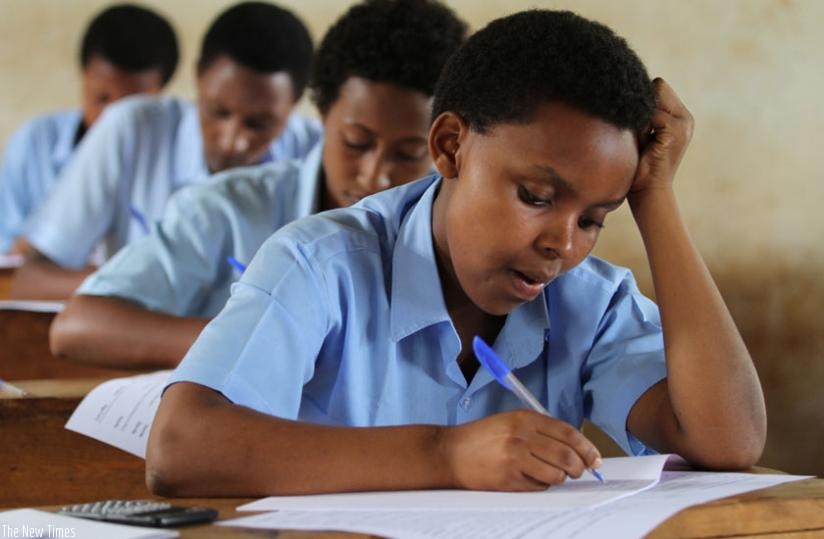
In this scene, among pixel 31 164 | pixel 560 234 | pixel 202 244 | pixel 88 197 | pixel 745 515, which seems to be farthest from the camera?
pixel 31 164

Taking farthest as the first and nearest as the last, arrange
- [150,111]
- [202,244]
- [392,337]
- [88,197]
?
[150,111] < [88,197] < [202,244] < [392,337]

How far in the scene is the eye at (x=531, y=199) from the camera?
1272mm

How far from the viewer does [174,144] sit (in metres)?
3.57

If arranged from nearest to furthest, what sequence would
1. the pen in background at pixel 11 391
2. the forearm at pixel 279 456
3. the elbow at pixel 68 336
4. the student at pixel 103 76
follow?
1. the forearm at pixel 279 456
2. the pen in background at pixel 11 391
3. the elbow at pixel 68 336
4. the student at pixel 103 76

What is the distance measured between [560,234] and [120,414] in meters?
0.66

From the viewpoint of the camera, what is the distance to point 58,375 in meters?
2.52

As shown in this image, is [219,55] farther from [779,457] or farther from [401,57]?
[779,457]

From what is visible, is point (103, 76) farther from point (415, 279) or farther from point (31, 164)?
point (415, 279)

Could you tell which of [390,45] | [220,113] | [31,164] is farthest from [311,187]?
[31,164]

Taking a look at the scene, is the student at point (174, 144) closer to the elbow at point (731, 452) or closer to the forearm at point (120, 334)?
the forearm at point (120, 334)

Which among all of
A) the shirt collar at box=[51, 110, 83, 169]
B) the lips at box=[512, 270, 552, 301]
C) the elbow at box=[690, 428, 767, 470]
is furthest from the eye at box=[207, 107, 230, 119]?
the shirt collar at box=[51, 110, 83, 169]

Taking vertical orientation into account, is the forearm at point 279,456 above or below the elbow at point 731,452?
below

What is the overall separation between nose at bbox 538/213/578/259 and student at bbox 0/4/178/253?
4021 millimetres

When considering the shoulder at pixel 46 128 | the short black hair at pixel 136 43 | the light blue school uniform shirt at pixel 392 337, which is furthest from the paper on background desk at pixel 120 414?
the shoulder at pixel 46 128
